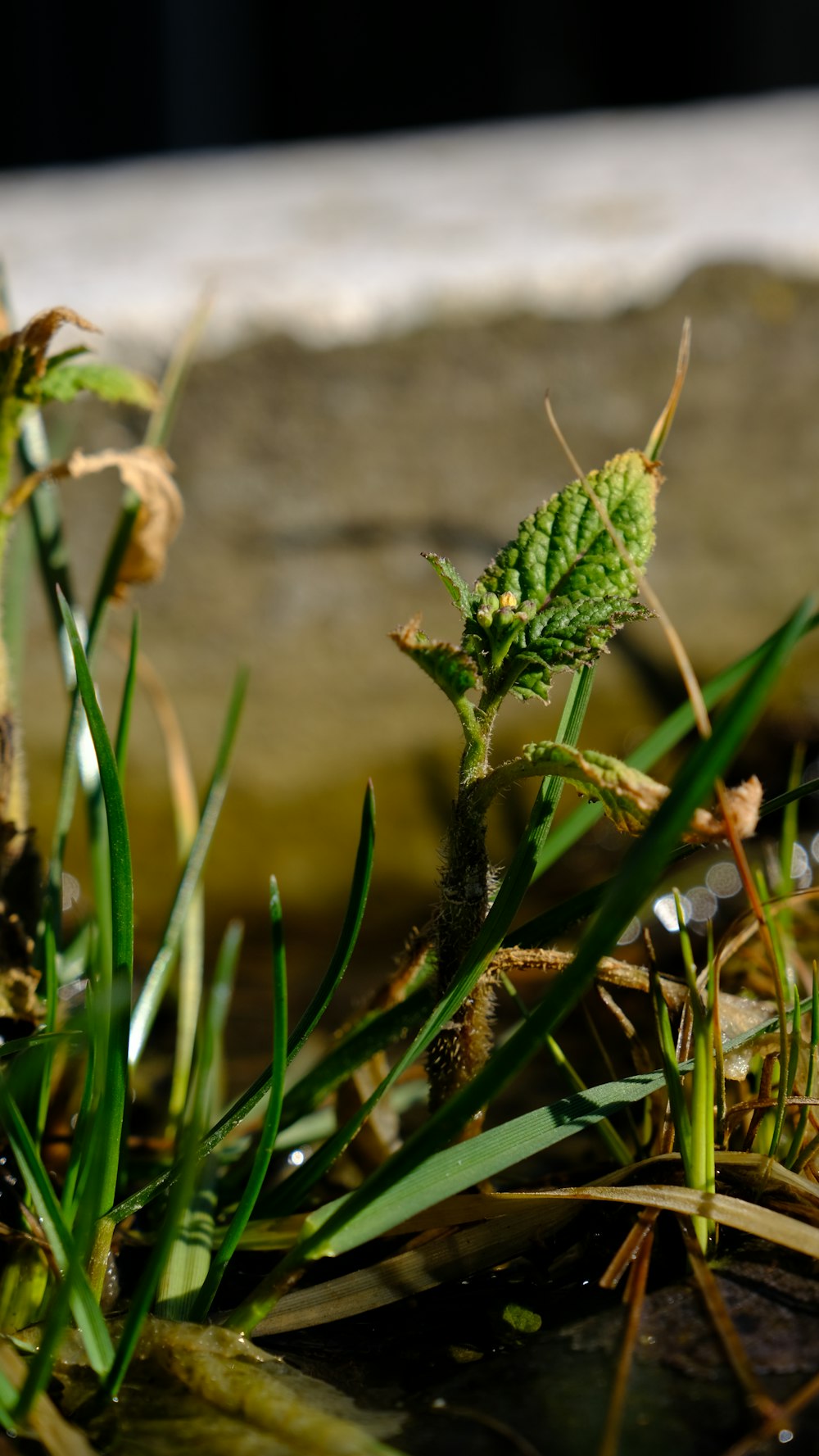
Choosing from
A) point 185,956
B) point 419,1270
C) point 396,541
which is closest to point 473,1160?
point 419,1270

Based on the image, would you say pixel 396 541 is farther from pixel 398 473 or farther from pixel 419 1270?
pixel 419 1270

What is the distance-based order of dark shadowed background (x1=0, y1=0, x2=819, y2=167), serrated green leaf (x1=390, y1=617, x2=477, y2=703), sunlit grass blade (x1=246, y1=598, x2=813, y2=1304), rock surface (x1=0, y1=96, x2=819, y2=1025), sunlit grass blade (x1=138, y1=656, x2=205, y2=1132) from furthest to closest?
1. dark shadowed background (x1=0, y1=0, x2=819, y2=167)
2. rock surface (x1=0, y1=96, x2=819, y2=1025)
3. sunlit grass blade (x1=138, y1=656, x2=205, y2=1132)
4. serrated green leaf (x1=390, y1=617, x2=477, y2=703)
5. sunlit grass blade (x1=246, y1=598, x2=813, y2=1304)

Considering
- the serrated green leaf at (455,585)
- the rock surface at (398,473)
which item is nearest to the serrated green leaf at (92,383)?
the serrated green leaf at (455,585)

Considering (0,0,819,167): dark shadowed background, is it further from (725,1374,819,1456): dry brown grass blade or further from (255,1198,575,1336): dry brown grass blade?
(725,1374,819,1456): dry brown grass blade

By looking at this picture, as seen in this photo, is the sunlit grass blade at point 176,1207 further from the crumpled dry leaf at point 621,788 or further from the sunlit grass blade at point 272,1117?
the crumpled dry leaf at point 621,788

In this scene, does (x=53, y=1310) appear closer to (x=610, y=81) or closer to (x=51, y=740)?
(x=51, y=740)

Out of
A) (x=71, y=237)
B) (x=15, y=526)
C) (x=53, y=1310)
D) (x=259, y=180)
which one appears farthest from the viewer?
(x=259, y=180)

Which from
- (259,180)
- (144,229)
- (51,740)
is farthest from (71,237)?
(51,740)

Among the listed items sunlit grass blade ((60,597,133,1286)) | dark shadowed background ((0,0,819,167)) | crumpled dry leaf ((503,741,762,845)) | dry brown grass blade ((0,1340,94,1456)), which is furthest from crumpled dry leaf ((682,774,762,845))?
dark shadowed background ((0,0,819,167))
